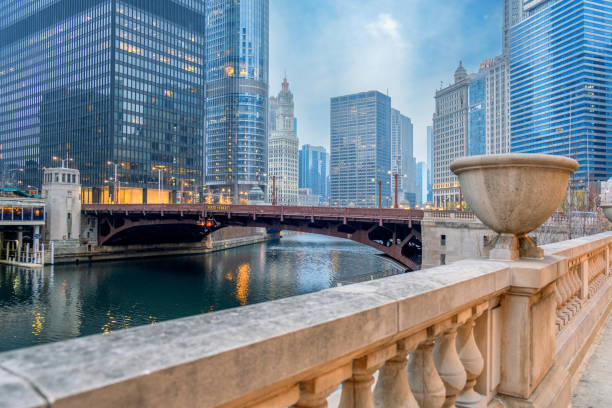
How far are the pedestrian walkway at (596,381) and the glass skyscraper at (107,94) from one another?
96666 mm

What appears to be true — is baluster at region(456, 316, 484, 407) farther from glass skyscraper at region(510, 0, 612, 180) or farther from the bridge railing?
glass skyscraper at region(510, 0, 612, 180)

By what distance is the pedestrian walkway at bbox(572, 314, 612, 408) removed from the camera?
224 inches

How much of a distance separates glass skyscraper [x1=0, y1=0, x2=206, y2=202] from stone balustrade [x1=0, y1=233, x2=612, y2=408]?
322 feet

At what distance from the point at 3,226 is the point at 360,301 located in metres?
65.0

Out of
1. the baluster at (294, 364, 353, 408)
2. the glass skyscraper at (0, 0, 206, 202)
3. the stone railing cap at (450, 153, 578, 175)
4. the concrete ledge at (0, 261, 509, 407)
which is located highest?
the glass skyscraper at (0, 0, 206, 202)

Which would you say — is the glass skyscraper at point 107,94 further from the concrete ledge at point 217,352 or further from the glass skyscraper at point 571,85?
the glass skyscraper at point 571,85

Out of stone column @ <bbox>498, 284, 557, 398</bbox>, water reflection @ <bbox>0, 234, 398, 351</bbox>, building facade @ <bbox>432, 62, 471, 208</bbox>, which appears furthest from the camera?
building facade @ <bbox>432, 62, 471, 208</bbox>

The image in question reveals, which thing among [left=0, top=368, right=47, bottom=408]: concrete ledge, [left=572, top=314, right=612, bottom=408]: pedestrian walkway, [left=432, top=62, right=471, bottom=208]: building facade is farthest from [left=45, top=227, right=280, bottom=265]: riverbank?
[left=432, top=62, right=471, bottom=208]: building facade

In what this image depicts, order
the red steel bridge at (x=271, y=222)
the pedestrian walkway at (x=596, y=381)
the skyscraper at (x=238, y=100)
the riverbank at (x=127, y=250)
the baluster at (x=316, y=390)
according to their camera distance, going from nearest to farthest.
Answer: the baluster at (x=316, y=390), the pedestrian walkway at (x=596, y=381), the red steel bridge at (x=271, y=222), the riverbank at (x=127, y=250), the skyscraper at (x=238, y=100)

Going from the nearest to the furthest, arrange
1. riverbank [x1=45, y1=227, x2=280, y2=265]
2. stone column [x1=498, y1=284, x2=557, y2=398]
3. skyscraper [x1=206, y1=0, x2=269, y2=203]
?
stone column [x1=498, y1=284, x2=557, y2=398]
riverbank [x1=45, y1=227, x2=280, y2=265]
skyscraper [x1=206, y1=0, x2=269, y2=203]

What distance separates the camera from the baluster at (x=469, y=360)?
147 inches

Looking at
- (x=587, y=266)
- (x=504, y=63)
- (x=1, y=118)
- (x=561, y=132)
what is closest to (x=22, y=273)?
(x=587, y=266)

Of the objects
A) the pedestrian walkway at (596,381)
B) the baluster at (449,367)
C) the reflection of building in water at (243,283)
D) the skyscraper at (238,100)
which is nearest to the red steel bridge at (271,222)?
the reflection of building in water at (243,283)

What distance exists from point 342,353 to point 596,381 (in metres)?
6.53
